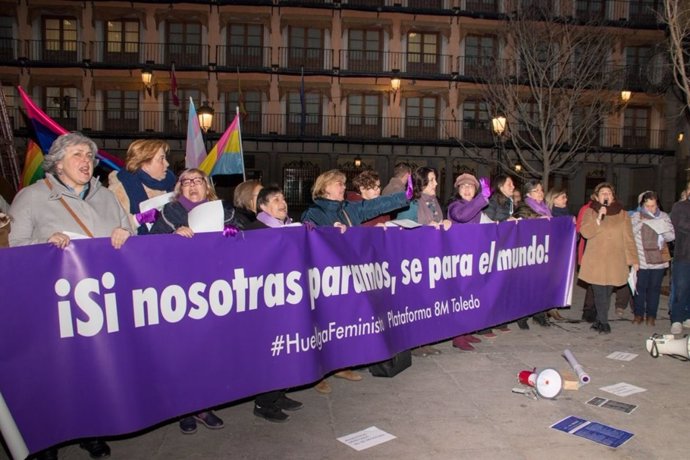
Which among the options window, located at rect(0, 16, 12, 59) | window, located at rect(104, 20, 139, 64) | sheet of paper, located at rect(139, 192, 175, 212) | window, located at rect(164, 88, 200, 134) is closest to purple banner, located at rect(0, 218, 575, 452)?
sheet of paper, located at rect(139, 192, 175, 212)

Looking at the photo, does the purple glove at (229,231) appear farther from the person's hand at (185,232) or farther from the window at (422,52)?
the window at (422,52)

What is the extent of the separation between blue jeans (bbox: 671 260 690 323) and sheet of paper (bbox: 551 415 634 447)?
12.7ft

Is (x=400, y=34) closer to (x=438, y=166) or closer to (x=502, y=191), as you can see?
(x=438, y=166)

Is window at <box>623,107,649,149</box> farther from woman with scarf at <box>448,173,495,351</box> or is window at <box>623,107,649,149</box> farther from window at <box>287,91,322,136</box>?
woman with scarf at <box>448,173,495,351</box>

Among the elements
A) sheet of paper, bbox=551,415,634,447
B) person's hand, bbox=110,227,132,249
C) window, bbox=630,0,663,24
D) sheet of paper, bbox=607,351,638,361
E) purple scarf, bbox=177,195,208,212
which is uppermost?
window, bbox=630,0,663,24

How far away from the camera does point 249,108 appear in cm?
3000

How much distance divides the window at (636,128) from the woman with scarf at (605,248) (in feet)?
90.2

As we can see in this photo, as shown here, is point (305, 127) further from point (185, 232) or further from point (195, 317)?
point (195, 317)

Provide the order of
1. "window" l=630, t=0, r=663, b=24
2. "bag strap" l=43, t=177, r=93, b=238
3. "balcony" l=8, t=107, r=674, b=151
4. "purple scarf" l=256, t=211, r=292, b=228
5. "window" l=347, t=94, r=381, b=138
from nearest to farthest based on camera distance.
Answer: "bag strap" l=43, t=177, r=93, b=238 → "purple scarf" l=256, t=211, r=292, b=228 → "balcony" l=8, t=107, r=674, b=151 → "window" l=347, t=94, r=381, b=138 → "window" l=630, t=0, r=663, b=24

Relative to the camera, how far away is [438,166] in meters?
31.0

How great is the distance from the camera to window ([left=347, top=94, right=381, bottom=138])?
30000 millimetres

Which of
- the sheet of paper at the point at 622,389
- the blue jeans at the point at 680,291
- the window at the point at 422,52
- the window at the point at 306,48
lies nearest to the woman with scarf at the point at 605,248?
the blue jeans at the point at 680,291

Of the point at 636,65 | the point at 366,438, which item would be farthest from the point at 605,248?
the point at 636,65

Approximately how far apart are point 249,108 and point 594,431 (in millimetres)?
28058
